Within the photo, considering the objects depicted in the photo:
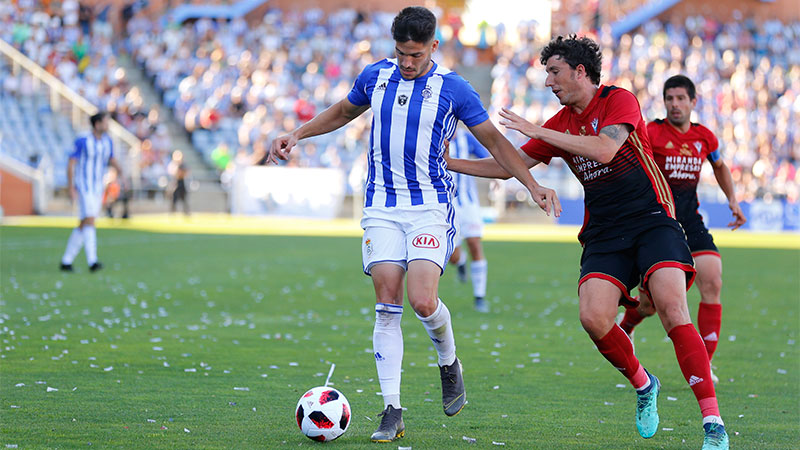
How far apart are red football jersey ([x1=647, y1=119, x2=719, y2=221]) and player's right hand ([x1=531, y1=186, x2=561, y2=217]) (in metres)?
2.26

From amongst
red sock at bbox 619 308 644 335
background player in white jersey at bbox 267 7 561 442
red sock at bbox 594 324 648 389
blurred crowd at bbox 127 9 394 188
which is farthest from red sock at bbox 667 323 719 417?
blurred crowd at bbox 127 9 394 188

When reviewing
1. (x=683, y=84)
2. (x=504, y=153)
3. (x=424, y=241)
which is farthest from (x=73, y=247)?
(x=504, y=153)

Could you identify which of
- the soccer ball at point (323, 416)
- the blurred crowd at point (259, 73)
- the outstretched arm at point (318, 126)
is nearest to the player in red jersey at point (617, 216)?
the outstretched arm at point (318, 126)

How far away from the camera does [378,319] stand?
5.67 m

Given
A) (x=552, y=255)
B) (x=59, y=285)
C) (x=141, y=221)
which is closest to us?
(x=59, y=285)

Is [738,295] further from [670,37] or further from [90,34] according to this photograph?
[90,34]

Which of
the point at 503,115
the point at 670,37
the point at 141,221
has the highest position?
the point at 670,37

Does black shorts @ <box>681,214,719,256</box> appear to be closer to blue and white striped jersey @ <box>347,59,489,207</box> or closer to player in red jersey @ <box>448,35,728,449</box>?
player in red jersey @ <box>448,35,728,449</box>

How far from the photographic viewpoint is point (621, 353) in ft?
18.4

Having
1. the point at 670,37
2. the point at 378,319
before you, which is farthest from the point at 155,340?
Result: the point at 670,37

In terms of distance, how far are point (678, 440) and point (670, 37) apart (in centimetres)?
3537

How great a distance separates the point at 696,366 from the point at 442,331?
1364mm

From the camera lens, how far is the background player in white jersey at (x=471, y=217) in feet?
38.3

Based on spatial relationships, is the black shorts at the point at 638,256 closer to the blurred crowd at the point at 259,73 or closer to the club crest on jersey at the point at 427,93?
the club crest on jersey at the point at 427,93
